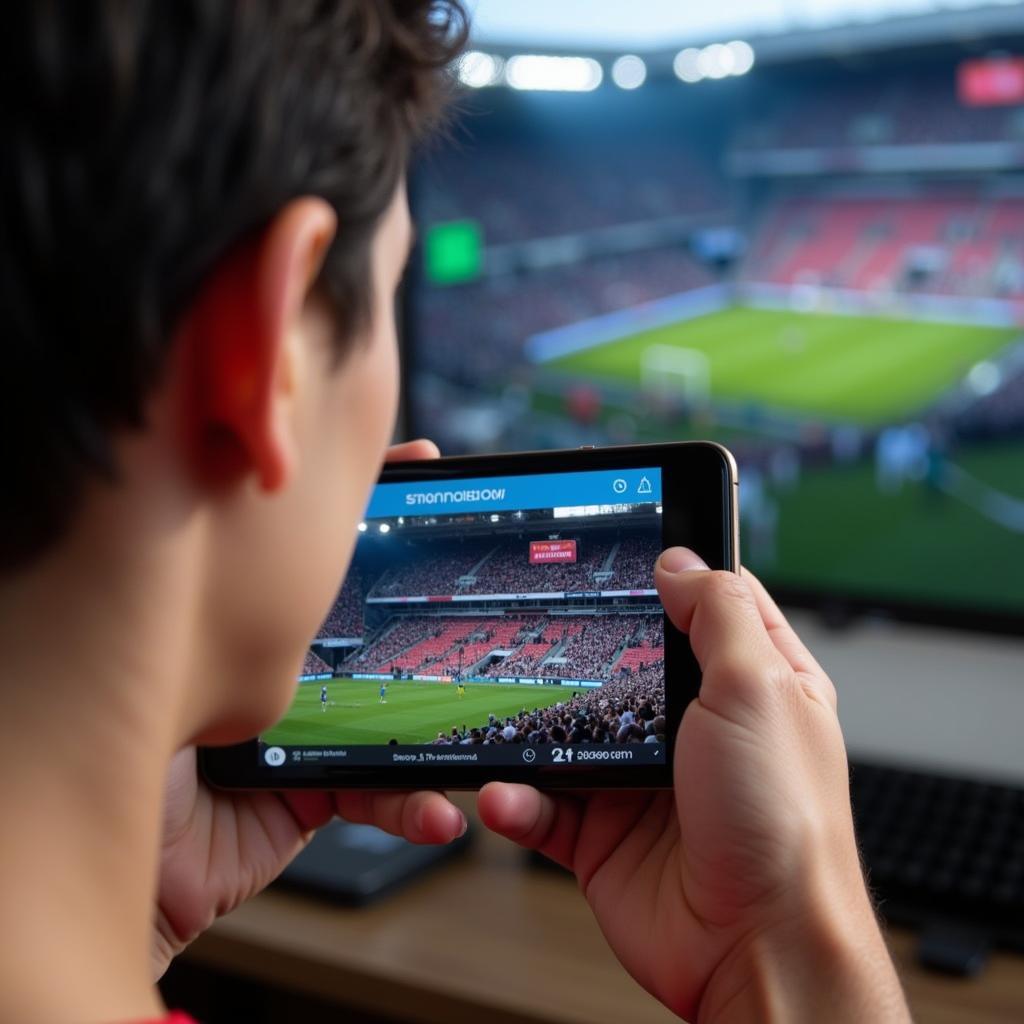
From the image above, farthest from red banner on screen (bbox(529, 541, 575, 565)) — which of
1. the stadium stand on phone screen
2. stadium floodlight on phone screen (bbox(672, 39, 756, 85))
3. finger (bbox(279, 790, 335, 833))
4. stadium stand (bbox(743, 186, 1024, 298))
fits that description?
stadium floodlight on phone screen (bbox(672, 39, 756, 85))

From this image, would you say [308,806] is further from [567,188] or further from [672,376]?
[567,188]

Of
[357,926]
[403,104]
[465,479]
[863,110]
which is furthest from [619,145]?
[403,104]

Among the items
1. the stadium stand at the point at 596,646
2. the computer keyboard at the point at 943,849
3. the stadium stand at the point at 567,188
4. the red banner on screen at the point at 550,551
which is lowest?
the computer keyboard at the point at 943,849

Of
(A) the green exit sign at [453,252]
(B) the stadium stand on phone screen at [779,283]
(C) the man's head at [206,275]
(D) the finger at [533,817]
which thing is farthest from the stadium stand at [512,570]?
(A) the green exit sign at [453,252]

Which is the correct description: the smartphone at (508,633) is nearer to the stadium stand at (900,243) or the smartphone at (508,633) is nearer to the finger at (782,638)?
the finger at (782,638)

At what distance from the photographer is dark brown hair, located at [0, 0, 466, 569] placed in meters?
0.38

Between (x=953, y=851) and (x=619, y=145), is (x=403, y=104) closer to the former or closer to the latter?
(x=953, y=851)

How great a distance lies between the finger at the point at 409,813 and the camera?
84cm

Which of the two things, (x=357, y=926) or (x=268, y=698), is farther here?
(x=357, y=926)

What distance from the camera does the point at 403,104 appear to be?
53 cm

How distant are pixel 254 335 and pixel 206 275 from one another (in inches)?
1.0

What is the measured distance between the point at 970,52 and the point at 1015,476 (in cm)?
45

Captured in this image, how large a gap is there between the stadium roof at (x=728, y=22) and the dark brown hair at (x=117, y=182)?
3.25 feet

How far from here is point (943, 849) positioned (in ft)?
3.59
